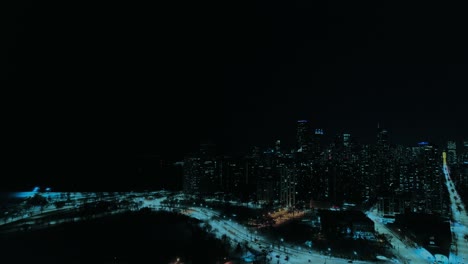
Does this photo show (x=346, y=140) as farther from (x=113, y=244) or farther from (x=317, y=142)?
(x=113, y=244)

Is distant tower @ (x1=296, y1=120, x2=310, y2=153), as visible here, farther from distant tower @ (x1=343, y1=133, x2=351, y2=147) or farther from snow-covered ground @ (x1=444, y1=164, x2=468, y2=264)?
snow-covered ground @ (x1=444, y1=164, x2=468, y2=264)

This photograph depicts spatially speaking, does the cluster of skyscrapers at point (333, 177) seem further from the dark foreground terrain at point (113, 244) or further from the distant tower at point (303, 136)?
the dark foreground terrain at point (113, 244)

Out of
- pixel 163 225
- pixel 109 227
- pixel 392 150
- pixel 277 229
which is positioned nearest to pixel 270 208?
pixel 277 229

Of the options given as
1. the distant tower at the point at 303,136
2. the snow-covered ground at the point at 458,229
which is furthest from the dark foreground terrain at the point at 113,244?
the distant tower at the point at 303,136

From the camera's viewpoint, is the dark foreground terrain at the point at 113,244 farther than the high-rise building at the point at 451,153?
No

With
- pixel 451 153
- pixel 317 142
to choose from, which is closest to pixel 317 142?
pixel 317 142
